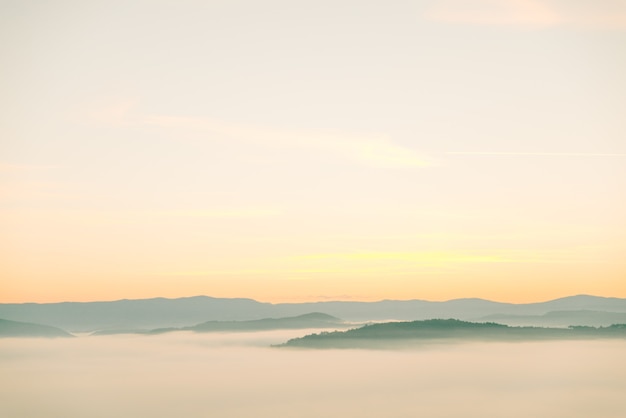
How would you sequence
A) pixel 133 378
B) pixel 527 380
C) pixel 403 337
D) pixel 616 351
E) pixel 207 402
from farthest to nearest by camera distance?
pixel 403 337
pixel 616 351
pixel 133 378
pixel 527 380
pixel 207 402

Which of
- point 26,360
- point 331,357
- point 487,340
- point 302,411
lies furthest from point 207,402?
point 487,340

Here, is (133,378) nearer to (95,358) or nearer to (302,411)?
(95,358)

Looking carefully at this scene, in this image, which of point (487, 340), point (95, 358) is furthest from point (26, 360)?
point (487, 340)

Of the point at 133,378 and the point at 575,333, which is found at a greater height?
the point at 575,333

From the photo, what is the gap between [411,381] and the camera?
6506 cm

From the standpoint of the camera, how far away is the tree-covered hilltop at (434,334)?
256 feet

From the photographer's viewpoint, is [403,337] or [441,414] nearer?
[441,414]

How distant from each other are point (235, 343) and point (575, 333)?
1362 inches

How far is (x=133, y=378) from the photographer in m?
68.6

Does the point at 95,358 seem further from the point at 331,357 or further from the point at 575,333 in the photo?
the point at 575,333

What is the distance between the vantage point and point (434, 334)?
82062 millimetres

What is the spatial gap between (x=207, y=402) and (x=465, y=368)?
94.8 feet

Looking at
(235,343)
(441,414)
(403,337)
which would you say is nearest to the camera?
(441,414)

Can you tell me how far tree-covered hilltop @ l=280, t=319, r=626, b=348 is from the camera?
78.1 m
